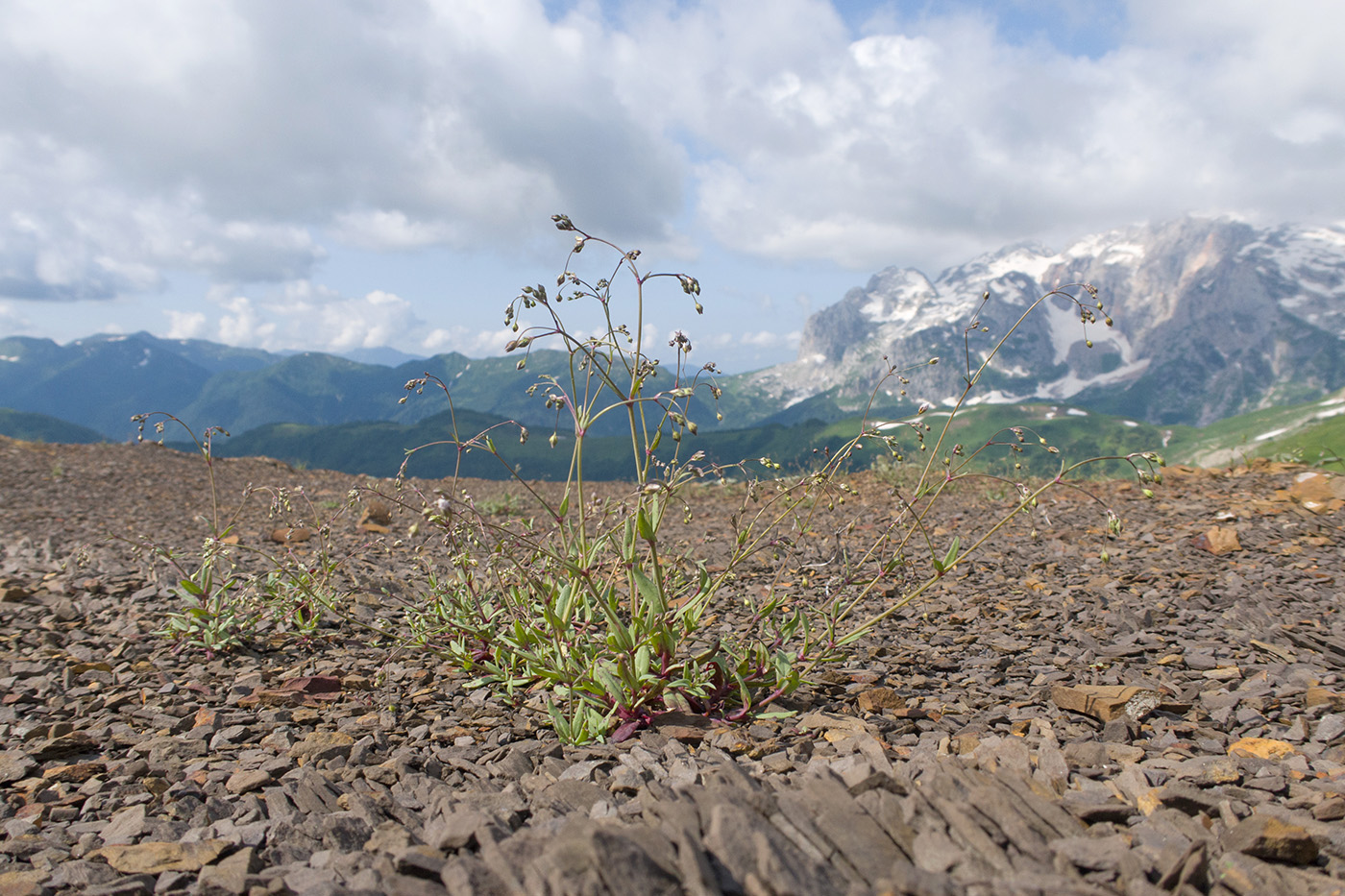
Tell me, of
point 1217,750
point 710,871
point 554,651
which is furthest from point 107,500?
point 1217,750

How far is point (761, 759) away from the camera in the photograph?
11.1 feet

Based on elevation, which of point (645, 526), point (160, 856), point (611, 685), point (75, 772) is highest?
point (645, 526)

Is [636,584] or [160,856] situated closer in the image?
[160,856]

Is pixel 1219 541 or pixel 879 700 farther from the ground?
pixel 1219 541

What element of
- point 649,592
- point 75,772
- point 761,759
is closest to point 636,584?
point 649,592

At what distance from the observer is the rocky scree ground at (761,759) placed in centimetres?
213

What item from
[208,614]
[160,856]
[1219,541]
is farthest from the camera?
[1219,541]

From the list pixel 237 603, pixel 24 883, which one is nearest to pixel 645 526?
pixel 24 883

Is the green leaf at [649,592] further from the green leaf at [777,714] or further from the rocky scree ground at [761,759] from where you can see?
the green leaf at [777,714]

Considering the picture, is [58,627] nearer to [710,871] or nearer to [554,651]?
[554,651]

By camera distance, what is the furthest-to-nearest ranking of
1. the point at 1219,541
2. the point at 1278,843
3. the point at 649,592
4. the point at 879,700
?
the point at 1219,541 < the point at 879,700 < the point at 649,592 < the point at 1278,843

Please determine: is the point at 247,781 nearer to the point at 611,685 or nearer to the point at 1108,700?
the point at 611,685

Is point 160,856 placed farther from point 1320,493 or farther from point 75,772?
point 1320,493

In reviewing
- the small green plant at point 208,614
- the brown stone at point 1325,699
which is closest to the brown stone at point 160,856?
the small green plant at point 208,614
